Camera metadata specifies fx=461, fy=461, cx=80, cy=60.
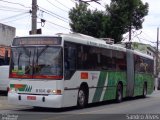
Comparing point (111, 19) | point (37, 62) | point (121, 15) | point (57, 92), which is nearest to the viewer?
point (57, 92)

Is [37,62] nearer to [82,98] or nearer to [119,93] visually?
[82,98]

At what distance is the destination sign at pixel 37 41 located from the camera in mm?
18595

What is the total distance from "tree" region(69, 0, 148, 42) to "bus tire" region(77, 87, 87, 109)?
23.9 meters

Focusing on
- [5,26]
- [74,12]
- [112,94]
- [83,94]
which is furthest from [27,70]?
[74,12]

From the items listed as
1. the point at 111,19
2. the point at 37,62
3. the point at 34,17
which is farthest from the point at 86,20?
the point at 37,62

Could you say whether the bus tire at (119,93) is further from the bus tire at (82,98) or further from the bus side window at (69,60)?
the bus side window at (69,60)

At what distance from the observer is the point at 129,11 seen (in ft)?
148

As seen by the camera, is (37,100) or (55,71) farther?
(55,71)

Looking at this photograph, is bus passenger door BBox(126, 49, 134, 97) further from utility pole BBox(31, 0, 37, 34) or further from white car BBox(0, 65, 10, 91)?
white car BBox(0, 65, 10, 91)

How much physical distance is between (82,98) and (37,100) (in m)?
2.65

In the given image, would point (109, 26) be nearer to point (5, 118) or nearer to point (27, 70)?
point (27, 70)

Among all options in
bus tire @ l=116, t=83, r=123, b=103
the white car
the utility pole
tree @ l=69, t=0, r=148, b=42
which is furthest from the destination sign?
tree @ l=69, t=0, r=148, b=42

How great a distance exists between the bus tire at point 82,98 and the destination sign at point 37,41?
8.71 ft

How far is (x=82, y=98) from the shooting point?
20.0 metres
